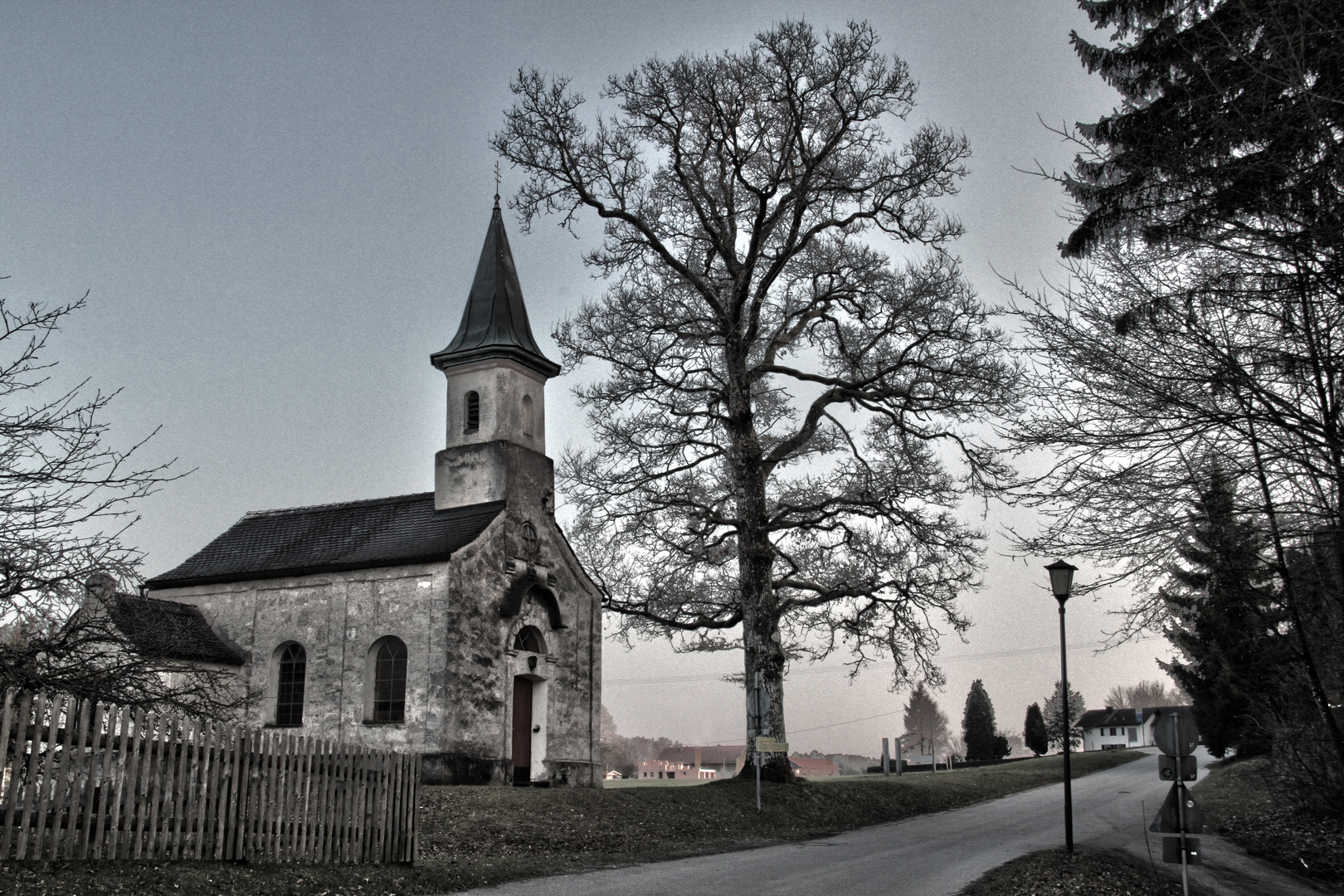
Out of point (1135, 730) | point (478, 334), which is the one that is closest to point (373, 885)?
point (478, 334)

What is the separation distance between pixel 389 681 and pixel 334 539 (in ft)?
16.2

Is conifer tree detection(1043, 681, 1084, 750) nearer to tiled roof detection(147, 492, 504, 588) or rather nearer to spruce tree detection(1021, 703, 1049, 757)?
spruce tree detection(1021, 703, 1049, 757)

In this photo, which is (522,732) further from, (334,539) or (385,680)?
(334,539)

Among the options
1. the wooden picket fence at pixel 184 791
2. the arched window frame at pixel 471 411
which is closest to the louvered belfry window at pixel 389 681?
the arched window frame at pixel 471 411

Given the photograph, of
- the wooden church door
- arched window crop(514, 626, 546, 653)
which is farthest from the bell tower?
the wooden church door

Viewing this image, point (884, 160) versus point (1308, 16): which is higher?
point (884, 160)

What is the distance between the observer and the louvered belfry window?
2391 cm

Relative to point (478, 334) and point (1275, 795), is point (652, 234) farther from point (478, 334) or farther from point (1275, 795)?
point (1275, 795)

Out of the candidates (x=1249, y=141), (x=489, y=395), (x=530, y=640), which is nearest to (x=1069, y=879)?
(x=1249, y=141)

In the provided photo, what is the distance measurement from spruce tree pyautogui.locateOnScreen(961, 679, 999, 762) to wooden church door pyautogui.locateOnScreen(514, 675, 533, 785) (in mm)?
52221

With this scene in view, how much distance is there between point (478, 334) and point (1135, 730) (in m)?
104

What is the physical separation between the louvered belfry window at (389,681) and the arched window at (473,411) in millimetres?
6190

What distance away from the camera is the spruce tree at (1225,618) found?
11.3m

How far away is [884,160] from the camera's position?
78.3ft
